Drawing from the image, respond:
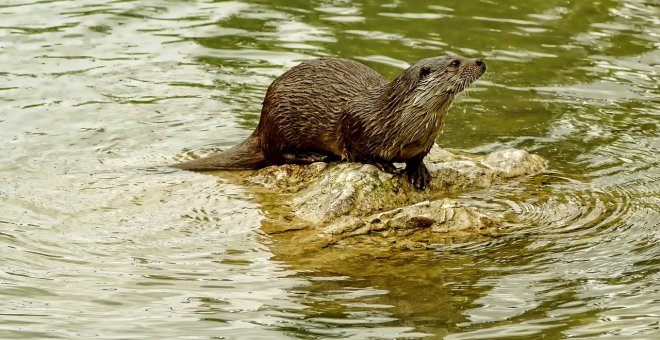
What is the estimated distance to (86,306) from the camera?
448cm

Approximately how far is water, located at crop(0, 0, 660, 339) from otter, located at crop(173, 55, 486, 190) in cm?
31

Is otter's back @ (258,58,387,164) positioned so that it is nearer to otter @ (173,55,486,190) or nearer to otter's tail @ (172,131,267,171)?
otter @ (173,55,486,190)

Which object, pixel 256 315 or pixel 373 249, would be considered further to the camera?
pixel 373 249

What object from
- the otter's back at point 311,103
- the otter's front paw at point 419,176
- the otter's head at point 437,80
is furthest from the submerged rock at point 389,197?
the otter's head at point 437,80

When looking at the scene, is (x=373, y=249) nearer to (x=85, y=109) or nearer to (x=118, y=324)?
(x=118, y=324)

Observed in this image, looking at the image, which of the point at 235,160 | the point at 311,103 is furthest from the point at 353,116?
the point at 235,160

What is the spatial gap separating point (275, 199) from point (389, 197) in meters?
0.59

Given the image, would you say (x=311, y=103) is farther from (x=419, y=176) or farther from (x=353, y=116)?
(x=419, y=176)

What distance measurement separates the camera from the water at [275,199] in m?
4.43

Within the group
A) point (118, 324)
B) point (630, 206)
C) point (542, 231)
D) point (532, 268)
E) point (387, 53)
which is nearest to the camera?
point (118, 324)

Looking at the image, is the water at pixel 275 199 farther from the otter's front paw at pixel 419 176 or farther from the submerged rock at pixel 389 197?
the otter's front paw at pixel 419 176

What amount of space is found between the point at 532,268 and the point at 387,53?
4.03 metres

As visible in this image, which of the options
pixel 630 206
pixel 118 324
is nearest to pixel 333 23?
pixel 630 206

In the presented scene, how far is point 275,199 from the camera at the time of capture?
583 cm
